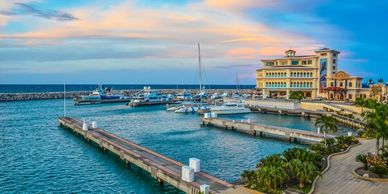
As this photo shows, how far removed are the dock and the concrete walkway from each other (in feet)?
57.2

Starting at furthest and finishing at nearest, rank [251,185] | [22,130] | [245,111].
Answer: [245,111] → [22,130] → [251,185]

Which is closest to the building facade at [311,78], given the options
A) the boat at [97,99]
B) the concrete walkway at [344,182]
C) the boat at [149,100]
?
the boat at [149,100]

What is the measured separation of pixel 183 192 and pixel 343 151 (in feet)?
63.9

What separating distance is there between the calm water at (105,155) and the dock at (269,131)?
223 cm

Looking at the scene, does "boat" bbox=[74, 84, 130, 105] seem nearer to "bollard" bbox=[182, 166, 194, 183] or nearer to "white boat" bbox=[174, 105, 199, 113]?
"white boat" bbox=[174, 105, 199, 113]

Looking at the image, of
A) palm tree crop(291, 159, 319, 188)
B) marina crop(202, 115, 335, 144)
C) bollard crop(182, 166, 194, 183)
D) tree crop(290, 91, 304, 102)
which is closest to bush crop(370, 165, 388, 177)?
palm tree crop(291, 159, 319, 188)

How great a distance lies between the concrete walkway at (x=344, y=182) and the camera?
25.6 metres

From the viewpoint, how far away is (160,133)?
63438 mm

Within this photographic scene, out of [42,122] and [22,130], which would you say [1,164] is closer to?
[22,130]

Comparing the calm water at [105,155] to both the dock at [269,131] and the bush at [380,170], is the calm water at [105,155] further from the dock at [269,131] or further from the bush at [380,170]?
the bush at [380,170]

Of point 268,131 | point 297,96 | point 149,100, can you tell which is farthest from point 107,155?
point 149,100

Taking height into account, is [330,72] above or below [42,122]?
above

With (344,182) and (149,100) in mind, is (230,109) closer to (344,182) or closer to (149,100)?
(149,100)

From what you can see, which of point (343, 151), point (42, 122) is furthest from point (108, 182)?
point (42, 122)
